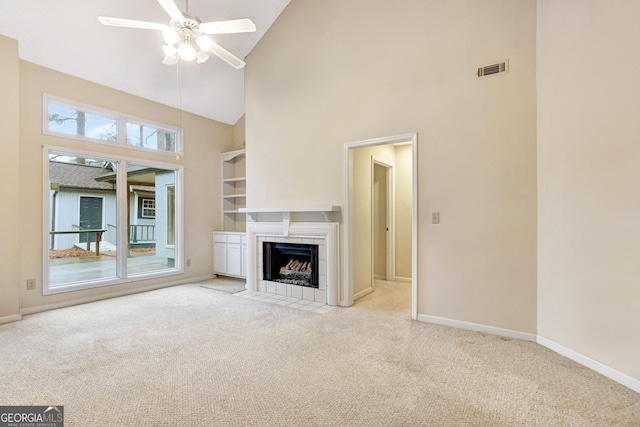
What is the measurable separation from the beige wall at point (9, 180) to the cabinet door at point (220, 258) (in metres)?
2.83

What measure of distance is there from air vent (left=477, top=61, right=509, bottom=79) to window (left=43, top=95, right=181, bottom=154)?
484cm

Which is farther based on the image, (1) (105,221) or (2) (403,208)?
(2) (403,208)

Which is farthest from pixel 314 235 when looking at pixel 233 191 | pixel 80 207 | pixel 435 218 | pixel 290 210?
pixel 80 207

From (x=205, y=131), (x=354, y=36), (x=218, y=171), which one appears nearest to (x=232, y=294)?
(x=218, y=171)

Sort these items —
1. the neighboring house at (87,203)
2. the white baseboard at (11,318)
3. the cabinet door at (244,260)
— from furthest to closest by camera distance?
1. the cabinet door at (244,260)
2. the neighboring house at (87,203)
3. the white baseboard at (11,318)

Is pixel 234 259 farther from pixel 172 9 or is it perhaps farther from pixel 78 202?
pixel 172 9

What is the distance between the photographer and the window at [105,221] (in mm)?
4211

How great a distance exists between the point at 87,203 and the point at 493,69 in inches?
218

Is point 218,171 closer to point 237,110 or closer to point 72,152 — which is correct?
point 237,110

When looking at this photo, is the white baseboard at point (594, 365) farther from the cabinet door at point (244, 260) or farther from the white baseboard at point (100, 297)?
the white baseboard at point (100, 297)

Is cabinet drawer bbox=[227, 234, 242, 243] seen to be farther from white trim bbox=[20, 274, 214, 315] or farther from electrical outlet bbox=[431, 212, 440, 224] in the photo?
electrical outlet bbox=[431, 212, 440, 224]

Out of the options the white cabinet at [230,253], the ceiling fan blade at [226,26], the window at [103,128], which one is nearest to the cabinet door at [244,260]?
the white cabinet at [230,253]

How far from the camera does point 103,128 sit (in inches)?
181

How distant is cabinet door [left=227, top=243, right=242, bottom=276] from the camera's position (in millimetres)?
5652
